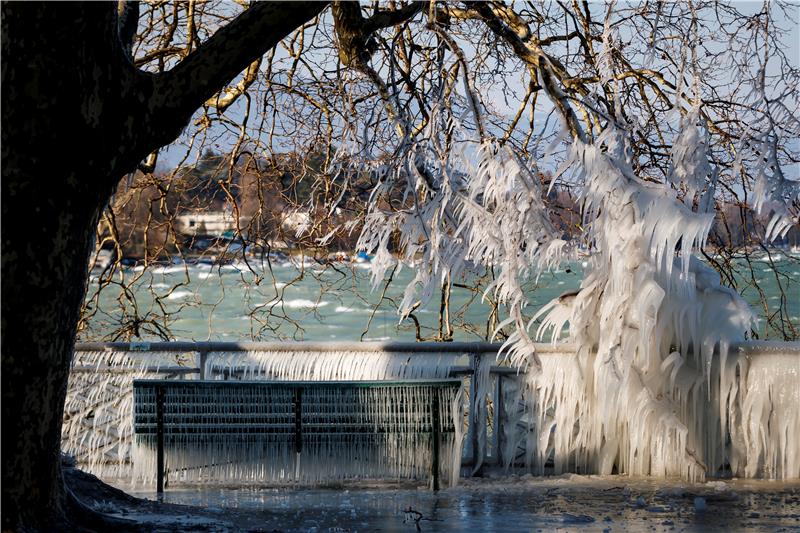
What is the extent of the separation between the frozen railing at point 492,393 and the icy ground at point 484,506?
0.78 ft

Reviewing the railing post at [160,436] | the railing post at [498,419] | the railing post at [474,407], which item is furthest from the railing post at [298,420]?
the railing post at [498,419]

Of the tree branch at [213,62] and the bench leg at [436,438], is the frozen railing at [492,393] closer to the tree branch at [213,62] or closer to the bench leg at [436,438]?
the bench leg at [436,438]

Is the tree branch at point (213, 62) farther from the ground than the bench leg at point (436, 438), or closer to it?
farther from the ground

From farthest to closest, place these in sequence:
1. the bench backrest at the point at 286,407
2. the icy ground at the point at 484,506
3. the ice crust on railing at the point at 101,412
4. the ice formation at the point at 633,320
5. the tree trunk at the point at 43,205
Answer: the ice crust on railing at the point at 101,412, the ice formation at the point at 633,320, the bench backrest at the point at 286,407, the icy ground at the point at 484,506, the tree trunk at the point at 43,205

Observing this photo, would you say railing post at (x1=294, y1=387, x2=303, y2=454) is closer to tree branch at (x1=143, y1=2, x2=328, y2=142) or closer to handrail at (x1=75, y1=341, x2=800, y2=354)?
handrail at (x1=75, y1=341, x2=800, y2=354)

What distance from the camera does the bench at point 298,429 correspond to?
826 centimetres

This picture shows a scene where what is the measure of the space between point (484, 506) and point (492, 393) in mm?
1428

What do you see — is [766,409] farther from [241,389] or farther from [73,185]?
[73,185]

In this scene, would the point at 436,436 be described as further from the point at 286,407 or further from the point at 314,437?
the point at 286,407

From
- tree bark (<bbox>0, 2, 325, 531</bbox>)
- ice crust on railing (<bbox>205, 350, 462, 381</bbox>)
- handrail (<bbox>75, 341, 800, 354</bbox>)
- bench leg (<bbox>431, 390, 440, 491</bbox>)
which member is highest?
tree bark (<bbox>0, 2, 325, 531</bbox>)

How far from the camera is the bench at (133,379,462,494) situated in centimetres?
826

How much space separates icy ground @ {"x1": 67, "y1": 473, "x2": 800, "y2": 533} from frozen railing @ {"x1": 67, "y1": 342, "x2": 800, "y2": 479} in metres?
0.24

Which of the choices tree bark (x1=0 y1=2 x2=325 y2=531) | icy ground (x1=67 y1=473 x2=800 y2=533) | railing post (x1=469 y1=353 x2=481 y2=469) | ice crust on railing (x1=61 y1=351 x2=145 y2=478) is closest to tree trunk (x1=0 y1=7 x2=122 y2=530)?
tree bark (x1=0 y1=2 x2=325 y2=531)

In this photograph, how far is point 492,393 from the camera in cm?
891
